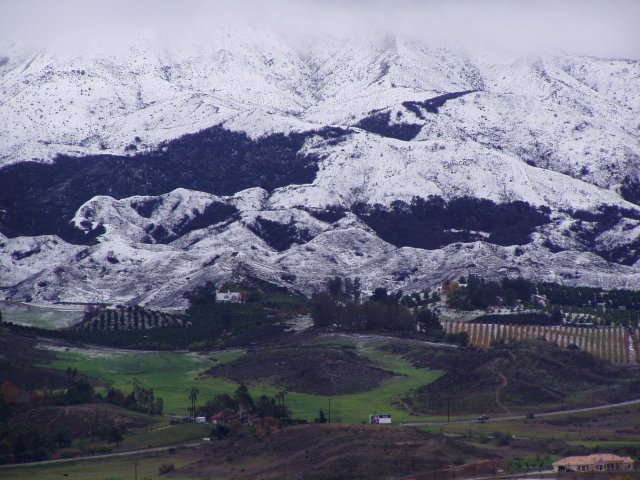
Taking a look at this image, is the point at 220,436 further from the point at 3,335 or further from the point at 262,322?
the point at 262,322

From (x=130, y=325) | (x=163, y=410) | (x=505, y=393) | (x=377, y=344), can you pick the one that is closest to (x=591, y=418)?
(x=505, y=393)

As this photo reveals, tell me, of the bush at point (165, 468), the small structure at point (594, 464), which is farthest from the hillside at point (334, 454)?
the small structure at point (594, 464)

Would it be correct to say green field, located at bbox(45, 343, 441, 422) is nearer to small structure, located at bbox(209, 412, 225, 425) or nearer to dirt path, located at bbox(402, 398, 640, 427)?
dirt path, located at bbox(402, 398, 640, 427)

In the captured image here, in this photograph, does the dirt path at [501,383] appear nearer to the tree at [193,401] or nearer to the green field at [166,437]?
the green field at [166,437]

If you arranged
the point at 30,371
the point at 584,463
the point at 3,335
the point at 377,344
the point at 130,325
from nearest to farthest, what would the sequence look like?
the point at 584,463 < the point at 30,371 < the point at 3,335 < the point at 377,344 < the point at 130,325

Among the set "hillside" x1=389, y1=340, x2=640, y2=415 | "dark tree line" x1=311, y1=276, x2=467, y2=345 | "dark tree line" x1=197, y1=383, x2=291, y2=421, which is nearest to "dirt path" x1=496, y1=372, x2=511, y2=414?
"hillside" x1=389, y1=340, x2=640, y2=415

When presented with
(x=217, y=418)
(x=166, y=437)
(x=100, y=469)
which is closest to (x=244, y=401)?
(x=217, y=418)
